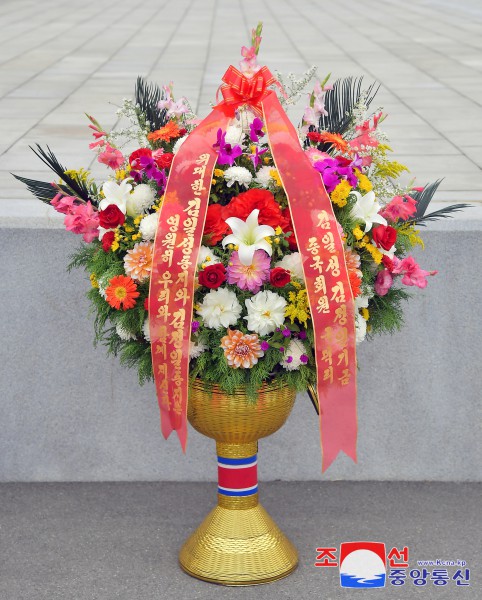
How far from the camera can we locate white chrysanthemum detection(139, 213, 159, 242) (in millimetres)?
4023

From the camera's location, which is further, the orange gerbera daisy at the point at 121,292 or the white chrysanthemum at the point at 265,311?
the orange gerbera daisy at the point at 121,292

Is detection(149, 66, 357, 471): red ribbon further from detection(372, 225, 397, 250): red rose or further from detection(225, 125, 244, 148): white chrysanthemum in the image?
detection(372, 225, 397, 250): red rose

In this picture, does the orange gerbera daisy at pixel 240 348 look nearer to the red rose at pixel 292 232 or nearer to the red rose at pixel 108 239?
the red rose at pixel 292 232

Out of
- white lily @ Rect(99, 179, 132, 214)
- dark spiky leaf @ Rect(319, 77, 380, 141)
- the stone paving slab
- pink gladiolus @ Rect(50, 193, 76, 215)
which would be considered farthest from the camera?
the stone paving slab

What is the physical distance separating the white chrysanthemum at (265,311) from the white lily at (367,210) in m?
0.43

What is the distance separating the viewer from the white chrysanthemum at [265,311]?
390 centimetres

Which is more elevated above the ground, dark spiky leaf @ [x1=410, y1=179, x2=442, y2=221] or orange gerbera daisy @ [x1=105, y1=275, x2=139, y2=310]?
dark spiky leaf @ [x1=410, y1=179, x2=442, y2=221]

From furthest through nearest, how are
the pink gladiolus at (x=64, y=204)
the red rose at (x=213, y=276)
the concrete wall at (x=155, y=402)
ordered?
the concrete wall at (x=155, y=402) → the pink gladiolus at (x=64, y=204) → the red rose at (x=213, y=276)

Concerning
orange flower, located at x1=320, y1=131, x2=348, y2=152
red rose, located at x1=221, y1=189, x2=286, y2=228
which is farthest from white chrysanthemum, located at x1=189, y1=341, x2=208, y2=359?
orange flower, located at x1=320, y1=131, x2=348, y2=152

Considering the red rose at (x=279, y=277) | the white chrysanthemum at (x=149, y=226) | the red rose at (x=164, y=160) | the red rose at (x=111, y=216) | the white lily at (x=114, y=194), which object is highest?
the red rose at (x=164, y=160)

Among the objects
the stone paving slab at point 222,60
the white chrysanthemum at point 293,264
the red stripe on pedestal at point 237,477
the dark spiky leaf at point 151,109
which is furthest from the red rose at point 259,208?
the stone paving slab at point 222,60

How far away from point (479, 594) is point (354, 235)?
1.48 m

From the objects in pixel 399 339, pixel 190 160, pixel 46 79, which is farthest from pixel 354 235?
pixel 46 79

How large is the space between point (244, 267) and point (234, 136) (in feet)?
1.82
